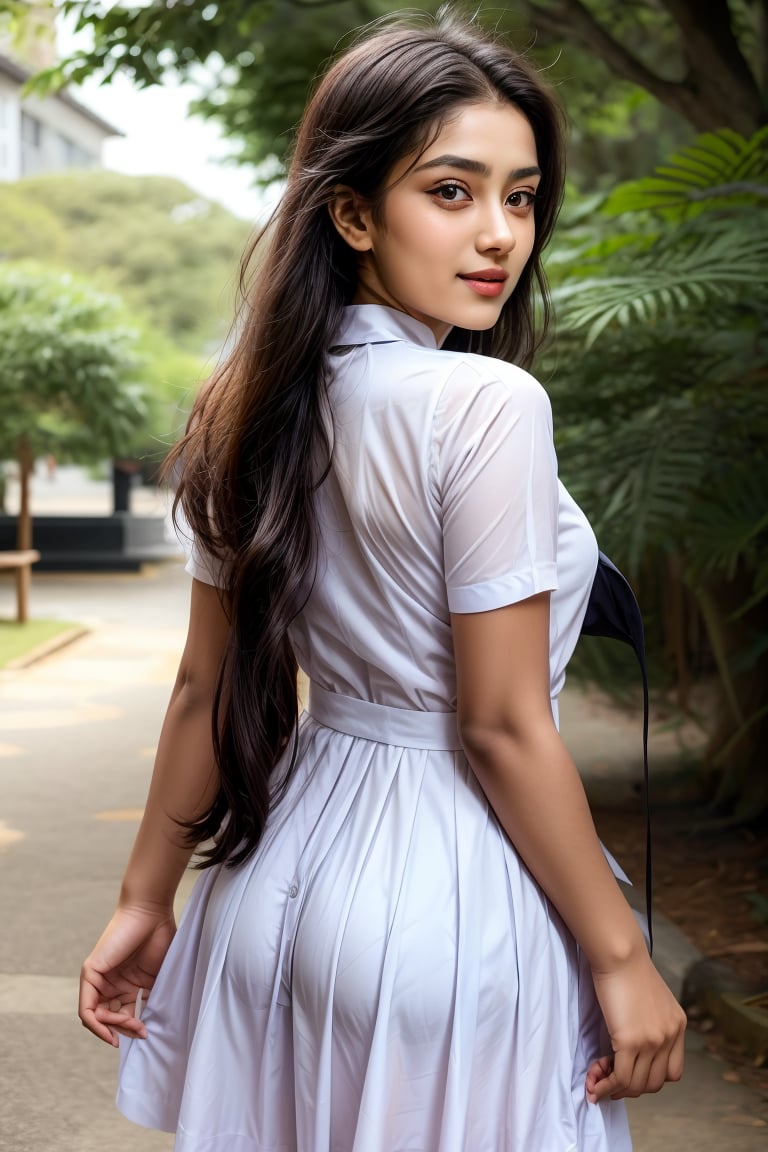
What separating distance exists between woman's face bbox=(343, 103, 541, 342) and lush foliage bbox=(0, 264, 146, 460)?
43.3 ft

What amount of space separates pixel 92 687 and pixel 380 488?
26.1 ft

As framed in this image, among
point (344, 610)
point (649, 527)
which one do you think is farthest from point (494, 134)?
point (649, 527)

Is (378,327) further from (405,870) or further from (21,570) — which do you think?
(21,570)

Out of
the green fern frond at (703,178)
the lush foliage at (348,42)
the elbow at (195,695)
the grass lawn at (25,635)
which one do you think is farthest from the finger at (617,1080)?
the grass lawn at (25,635)

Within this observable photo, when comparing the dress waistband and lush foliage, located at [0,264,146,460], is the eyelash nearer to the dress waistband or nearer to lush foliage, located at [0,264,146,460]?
the dress waistband

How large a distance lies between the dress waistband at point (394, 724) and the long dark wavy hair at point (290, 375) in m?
0.07

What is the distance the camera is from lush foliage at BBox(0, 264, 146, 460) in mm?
14078

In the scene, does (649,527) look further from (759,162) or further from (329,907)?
(329,907)

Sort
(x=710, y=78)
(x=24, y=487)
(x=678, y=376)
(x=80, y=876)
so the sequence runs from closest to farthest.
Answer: (x=678, y=376), (x=710, y=78), (x=80, y=876), (x=24, y=487)

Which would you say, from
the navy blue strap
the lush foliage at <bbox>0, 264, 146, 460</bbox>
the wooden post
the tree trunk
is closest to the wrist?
the navy blue strap

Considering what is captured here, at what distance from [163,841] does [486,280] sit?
2.17 feet

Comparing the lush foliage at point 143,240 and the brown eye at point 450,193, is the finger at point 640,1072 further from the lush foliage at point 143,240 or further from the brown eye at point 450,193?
the lush foliage at point 143,240

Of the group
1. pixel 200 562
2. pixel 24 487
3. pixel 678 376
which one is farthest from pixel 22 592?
pixel 200 562

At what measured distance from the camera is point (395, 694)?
131 centimetres
